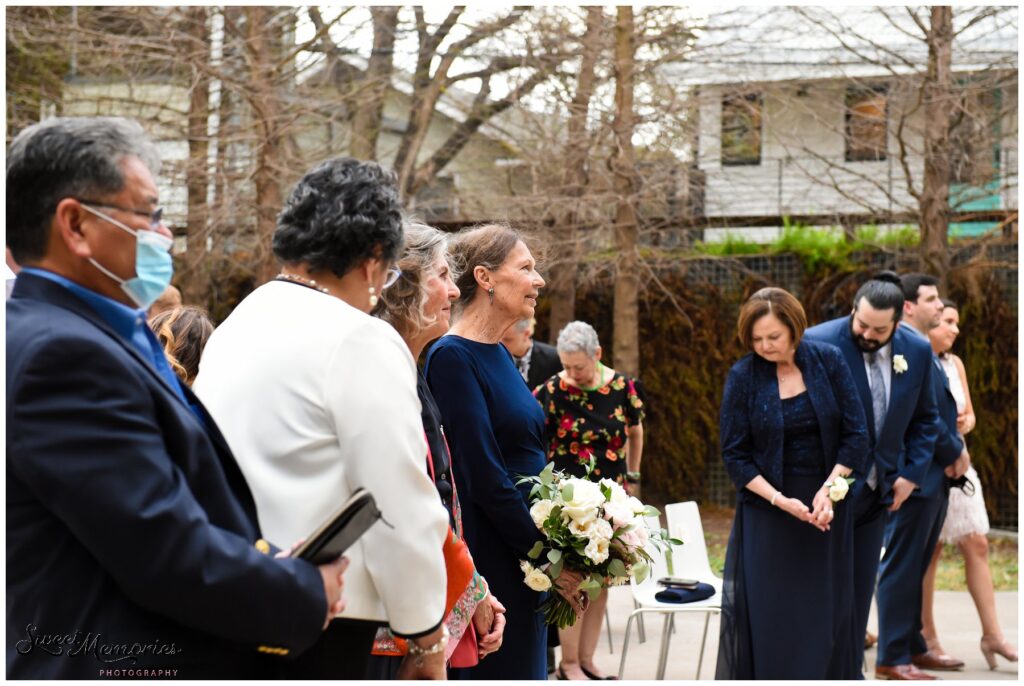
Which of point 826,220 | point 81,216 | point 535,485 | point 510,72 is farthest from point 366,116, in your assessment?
point 81,216

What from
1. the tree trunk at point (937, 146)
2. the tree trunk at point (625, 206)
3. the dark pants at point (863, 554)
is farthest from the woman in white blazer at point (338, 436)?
the tree trunk at point (937, 146)

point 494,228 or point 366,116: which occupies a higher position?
point 366,116

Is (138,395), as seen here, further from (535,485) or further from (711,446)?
(711,446)

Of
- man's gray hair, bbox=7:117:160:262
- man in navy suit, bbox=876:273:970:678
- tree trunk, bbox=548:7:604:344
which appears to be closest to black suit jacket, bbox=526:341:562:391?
tree trunk, bbox=548:7:604:344

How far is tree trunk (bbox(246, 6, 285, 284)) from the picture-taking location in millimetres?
10688

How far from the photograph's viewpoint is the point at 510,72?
12.2 metres

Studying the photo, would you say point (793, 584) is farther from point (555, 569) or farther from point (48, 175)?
point (48, 175)

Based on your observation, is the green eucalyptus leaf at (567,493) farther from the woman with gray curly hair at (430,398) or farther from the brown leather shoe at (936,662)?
the brown leather shoe at (936,662)

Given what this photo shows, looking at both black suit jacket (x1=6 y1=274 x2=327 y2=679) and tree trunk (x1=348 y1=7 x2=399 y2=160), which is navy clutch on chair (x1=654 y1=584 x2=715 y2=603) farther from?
tree trunk (x1=348 y1=7 x2=399 y2=160)

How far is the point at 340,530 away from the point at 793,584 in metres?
4.24

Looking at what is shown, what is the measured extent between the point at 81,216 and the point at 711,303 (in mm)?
12303

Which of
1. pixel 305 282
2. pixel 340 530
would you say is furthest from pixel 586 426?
pixel 340 530

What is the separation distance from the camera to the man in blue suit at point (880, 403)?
6141mm

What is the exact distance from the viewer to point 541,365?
28.6ft
